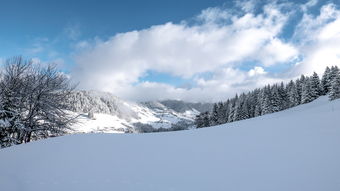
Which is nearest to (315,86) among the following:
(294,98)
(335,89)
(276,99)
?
(294,98)

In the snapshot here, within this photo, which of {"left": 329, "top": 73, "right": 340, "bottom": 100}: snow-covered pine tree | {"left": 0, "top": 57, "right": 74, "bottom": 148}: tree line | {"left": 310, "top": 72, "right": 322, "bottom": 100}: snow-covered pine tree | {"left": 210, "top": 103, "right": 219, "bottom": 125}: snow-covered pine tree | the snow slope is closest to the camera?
the snow slope

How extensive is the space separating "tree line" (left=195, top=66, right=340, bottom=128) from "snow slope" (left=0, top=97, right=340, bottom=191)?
36947 mm

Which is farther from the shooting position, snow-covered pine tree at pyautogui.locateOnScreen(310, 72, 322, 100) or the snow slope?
snow-covered pine tree at pyautogui.locateOnScreen(310, 72, 322, 100)

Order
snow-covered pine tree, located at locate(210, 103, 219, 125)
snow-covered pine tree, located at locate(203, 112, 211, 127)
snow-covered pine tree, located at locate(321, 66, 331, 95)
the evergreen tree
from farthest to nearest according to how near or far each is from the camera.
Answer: snow-covered pine tree, located at locate(210, 103, 219, 125), snow-covered pine tree, located at locate(203, 112, 211, 127), the evergreen tree, snow-covered pine tree, located at locate(321, 66, 331, 95)

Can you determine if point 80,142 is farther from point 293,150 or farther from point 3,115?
point 3,115

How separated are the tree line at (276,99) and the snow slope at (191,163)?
36947 millimetres

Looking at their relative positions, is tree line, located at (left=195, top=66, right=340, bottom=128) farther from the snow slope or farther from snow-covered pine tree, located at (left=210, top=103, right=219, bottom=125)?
the snow slope

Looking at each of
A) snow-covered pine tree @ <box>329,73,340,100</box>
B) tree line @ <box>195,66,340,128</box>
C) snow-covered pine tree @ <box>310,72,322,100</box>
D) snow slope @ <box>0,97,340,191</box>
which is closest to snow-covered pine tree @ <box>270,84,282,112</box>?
tree line @ <box>195,66,340,128</box>

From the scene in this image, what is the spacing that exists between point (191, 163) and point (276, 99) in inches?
1765

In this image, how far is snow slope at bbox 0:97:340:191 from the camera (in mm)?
4688

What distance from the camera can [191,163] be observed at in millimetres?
6000

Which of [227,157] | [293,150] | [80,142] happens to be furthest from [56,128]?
[293,150]

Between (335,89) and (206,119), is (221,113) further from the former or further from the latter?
(335,89)

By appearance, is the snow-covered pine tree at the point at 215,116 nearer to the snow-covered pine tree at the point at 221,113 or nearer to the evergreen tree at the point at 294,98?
the snow-covered pine tree at the point at 221,113
